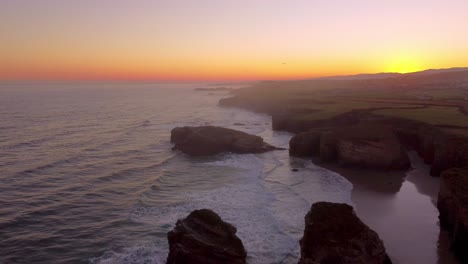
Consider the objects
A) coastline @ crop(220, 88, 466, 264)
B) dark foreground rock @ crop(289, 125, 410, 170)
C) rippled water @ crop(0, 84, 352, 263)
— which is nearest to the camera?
coastline @ crop(220, 88, 466, 264)

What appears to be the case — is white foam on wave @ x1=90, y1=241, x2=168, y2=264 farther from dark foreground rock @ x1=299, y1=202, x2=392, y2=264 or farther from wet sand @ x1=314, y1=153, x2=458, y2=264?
wet sand @ x1=314, y1=153, x2=458, y2=264

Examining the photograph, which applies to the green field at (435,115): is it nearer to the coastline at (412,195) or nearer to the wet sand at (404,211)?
the coastline at (412,195)

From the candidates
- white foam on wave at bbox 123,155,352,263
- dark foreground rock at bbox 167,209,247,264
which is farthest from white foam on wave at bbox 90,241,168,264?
white foam on wave at bbox 123,155,352,263

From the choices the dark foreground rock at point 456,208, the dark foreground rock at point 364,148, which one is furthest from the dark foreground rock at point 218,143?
the dark foreground rock at point 456,208

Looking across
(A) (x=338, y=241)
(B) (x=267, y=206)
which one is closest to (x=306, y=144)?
(B) (x=267, y=206)

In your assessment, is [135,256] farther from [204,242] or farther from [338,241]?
[338,241]

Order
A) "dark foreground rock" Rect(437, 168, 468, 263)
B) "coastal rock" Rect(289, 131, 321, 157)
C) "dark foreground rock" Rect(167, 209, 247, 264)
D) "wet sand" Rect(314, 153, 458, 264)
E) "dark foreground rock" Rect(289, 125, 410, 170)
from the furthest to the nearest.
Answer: "coastal rock" Rect(289, 131, 321, 157) → "dark foreground rock" Rect(289, 125, 410, 170) → "wet sand" Rect(314, 153, 458, 264) → "dark foreground rock" Rect(437, 168, 468, 263) → "dark foreground rock" Rect(167, 209, 247, 264)

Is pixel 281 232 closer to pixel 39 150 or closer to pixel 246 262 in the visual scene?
pixel 246 262

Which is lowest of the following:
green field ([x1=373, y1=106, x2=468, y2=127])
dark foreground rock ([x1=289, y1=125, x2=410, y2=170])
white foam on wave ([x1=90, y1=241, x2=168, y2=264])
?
white foam on wave ([x1=90, y1=241, x2=168, y2=264])
